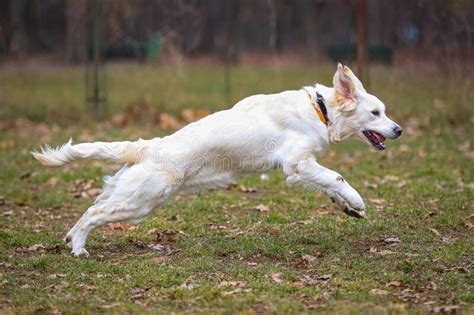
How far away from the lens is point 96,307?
5.70 meters

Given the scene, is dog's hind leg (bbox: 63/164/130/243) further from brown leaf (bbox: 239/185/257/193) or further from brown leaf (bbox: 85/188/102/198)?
brown leaf (bbox: 239/185/257/193)

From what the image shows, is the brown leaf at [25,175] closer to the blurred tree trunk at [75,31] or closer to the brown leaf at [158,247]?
the brown leaf at [158,247]

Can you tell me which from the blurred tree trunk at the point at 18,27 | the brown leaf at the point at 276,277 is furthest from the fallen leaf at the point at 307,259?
the blurred tree trunk at the point at 18,27

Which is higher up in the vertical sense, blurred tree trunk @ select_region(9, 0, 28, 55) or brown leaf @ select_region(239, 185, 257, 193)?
blurred tree trunk @ select_region(9, 0, 28, 55)

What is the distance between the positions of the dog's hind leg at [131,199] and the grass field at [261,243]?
0.27m

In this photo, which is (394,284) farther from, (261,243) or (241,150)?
(241,150)

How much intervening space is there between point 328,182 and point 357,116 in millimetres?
792

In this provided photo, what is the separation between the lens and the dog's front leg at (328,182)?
7.24m

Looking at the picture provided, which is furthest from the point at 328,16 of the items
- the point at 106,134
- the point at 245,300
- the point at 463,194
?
the point at 245,300

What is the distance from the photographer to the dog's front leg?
23.7ft

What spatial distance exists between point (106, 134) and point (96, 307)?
9.11 m

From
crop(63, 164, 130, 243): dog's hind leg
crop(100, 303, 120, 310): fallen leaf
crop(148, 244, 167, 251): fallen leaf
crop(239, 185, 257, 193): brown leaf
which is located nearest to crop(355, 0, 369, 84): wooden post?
crop(239, 185, 257, 193): brown leaf

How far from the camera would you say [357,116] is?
7.59 m

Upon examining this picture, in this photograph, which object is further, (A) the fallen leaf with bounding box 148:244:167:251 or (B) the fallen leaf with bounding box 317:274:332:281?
(A) the fallen leaf with bounding box 148:244:167:251
